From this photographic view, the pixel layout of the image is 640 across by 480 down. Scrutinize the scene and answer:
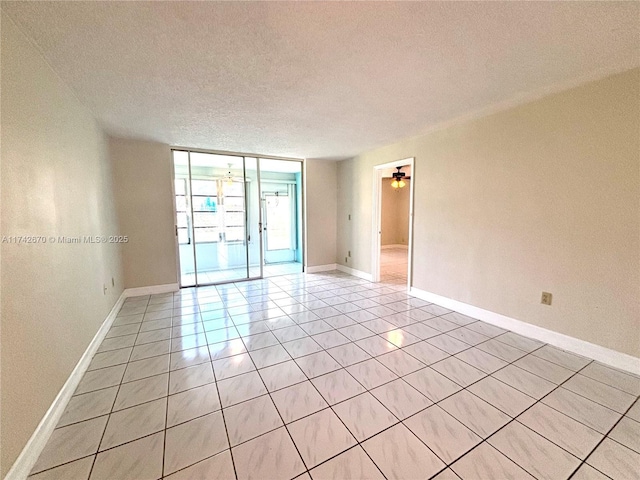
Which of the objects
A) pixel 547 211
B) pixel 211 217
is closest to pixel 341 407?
pixel 547 211

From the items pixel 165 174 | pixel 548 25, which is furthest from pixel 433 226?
pixel 165 174

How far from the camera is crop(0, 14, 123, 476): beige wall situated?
1305 millimetres

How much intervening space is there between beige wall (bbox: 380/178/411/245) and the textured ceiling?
6.05 metres

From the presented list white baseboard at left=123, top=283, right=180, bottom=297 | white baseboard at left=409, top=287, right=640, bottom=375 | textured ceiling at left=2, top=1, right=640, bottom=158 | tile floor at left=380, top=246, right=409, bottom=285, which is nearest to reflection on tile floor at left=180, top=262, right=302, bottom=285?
white baseboard at left=123, top=283, right=180, bottom=297

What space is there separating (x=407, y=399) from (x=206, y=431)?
4.32ft

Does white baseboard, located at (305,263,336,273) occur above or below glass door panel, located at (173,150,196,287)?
below

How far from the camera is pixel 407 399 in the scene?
181cm

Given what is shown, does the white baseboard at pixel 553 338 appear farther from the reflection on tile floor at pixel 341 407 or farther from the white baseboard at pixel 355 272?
the white baseboard at pixel 355 272

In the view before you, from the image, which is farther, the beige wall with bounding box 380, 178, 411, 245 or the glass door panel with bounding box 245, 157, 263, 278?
the beige wall with bounding box 380, 178, 411, 245

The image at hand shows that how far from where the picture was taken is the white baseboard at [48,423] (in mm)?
1255

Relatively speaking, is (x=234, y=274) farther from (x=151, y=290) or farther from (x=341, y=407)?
(x=341, y=407)

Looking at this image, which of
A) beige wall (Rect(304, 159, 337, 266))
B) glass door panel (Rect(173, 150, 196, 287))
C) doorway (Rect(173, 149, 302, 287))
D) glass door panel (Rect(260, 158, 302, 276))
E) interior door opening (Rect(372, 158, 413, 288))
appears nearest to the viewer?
glass door panel (Rect(173, 150, 196, 287))

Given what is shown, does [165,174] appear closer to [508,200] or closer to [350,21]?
[350,21]

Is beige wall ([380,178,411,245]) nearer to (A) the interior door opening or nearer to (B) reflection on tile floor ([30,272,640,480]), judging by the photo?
(A) the interior door opening
